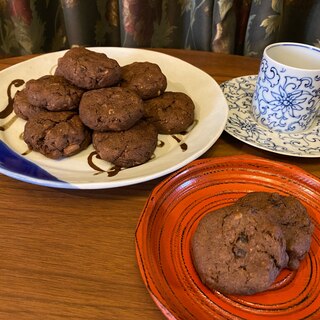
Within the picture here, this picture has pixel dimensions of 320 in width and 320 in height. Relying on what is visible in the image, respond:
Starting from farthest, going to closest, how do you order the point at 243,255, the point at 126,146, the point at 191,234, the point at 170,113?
the point at 170,113 < the point at 126,146 < the point at 191,234 < the point at 243,255

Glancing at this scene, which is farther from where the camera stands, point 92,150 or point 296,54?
point 296,54

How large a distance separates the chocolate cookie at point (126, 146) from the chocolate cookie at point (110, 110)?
2 cm

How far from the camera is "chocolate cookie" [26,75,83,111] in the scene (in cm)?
84

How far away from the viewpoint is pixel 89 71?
85 centimetres

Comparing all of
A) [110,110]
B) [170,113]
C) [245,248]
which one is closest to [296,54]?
[170,113]

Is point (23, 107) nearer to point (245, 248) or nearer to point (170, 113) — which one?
point (170, 113)

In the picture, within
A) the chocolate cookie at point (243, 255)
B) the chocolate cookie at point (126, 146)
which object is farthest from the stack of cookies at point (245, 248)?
the chocolate cookie at point (126, 146)

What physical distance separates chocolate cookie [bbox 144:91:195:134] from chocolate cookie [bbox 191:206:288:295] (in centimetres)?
37

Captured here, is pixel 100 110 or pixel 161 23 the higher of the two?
pixel 100 110

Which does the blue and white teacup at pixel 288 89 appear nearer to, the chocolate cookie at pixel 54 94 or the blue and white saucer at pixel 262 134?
the blue and white saucer at pixel 262 134

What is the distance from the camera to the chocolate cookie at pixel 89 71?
2.80 ft

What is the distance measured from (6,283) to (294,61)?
0.84m

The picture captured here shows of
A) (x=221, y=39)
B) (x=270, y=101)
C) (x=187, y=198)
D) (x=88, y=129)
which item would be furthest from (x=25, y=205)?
(x=221, y=39)

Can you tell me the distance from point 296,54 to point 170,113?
0.37 m
